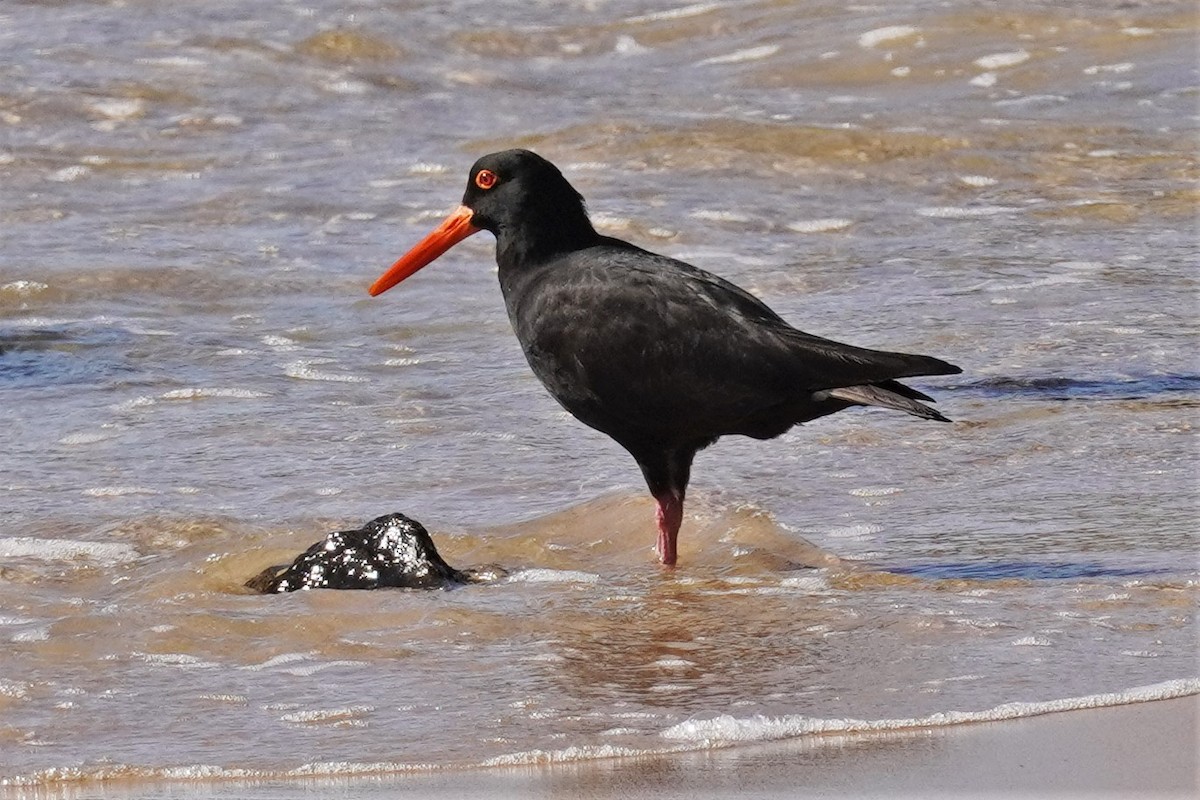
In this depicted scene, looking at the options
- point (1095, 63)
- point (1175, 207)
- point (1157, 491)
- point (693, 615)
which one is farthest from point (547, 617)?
point (1095, 63)

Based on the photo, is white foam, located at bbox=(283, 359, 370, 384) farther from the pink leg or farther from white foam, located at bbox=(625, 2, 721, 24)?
white foam, located at bbox=(625, 2, 721, 24)

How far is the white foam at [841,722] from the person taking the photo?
3.46 metres

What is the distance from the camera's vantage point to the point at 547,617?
14.2ft

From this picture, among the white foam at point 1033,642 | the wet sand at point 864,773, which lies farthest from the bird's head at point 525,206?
the wet sand at point 864,773

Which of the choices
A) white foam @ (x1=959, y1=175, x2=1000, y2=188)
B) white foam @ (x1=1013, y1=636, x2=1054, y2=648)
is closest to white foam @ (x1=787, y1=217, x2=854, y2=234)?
white foam @ (x1=959, y1=175, x2=1000, y2=188)

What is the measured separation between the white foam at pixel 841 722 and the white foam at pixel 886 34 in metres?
10.1

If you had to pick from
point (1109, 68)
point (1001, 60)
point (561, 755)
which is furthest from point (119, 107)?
point (561, 755)

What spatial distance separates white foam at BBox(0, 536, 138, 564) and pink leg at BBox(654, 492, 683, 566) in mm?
1338

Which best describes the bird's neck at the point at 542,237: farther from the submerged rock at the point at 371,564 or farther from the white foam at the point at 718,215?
the white foam at the point at 718,215

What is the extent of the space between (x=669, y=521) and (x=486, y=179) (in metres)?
1.24

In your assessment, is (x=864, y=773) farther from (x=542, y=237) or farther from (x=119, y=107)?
(x=119, y=107)

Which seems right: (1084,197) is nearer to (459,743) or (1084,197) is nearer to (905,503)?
(905,503)

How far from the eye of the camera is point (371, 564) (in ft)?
15.0

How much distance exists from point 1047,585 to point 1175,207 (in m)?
5.12
